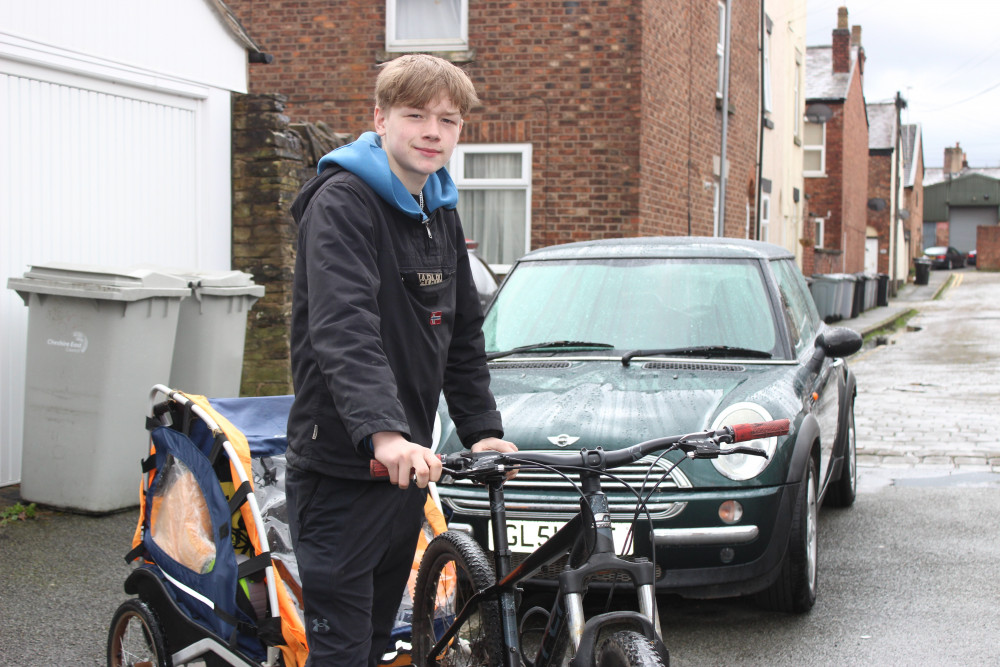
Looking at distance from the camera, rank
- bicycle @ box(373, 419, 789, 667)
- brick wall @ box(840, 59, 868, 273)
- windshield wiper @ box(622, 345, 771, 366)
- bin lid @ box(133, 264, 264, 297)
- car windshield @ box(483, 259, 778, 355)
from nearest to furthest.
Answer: bicycle @ box(373, 419, 789, 667) < windshield wiper @ box(622, 345, 771, 366) < car windshield @ box(483, 259, 778, 355) < bin lid @ box(133, 264, 264, 297) < brick wall @ box(840, 59, 868, 273)

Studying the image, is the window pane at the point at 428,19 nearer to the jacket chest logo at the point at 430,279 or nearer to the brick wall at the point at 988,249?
the jacket chest logo at the point at 430,279

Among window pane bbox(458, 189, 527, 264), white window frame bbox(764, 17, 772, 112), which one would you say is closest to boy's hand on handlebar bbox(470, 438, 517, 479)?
window pane bbox(458, 189, 527, 264)

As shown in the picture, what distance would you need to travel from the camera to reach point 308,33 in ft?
46.0

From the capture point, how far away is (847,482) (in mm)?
7074

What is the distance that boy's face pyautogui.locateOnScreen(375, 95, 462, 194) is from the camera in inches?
102

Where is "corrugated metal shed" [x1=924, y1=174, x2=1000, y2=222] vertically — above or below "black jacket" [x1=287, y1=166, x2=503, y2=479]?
above

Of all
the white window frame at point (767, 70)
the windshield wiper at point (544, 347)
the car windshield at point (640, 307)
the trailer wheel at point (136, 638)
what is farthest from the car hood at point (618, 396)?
the white window frame at point (767, 70)

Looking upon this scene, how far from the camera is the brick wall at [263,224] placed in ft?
29.0

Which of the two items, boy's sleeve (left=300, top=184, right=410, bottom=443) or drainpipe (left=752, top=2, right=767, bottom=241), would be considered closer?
boy's sleeve (left=300, top=184, right=410, bottom=443)

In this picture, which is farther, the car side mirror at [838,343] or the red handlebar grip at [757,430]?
the car side mirror at [838,343]

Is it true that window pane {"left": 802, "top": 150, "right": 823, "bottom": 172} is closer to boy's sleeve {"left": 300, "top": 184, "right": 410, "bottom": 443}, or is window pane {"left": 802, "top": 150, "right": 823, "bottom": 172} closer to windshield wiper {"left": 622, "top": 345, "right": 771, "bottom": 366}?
windshield wiper {"left": 622, "top": 345, "right": 771, "bottom": 366}

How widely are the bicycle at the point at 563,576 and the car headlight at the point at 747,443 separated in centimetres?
185

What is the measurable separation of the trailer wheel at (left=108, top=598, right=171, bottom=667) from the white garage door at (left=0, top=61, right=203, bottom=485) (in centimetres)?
344

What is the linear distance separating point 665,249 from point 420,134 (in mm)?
3745
